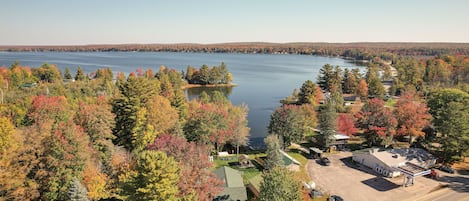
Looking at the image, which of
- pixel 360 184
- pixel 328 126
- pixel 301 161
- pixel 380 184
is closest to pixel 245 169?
pixel 301 161

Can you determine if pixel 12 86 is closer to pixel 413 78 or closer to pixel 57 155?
pixel 57 155

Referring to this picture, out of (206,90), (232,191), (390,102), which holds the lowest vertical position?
(206,90)

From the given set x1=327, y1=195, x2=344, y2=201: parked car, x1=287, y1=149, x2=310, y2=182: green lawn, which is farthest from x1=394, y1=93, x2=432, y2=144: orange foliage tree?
x1=327, y1=195, x2=344, y2=201: parked car

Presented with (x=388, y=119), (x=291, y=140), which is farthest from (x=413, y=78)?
(x=291, y=140)

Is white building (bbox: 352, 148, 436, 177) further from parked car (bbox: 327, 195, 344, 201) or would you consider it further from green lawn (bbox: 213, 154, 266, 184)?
green lawn (bbox: 213, 154, 266, 184)

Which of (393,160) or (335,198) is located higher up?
(393,160)

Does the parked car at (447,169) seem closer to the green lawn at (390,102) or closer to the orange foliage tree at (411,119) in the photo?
the orange foliage tree at (411,119)

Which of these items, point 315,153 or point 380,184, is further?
point 315,153

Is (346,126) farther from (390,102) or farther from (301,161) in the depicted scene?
(390,102)
